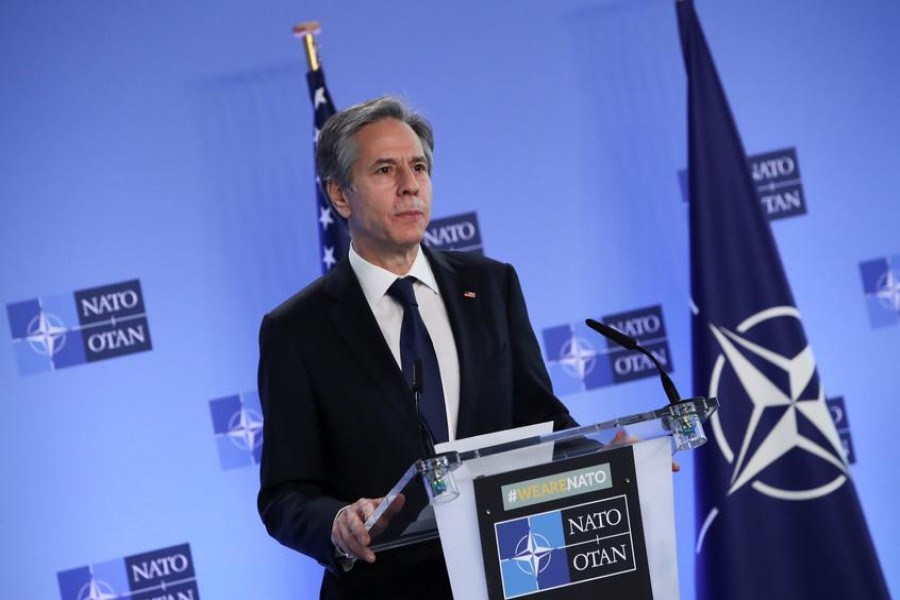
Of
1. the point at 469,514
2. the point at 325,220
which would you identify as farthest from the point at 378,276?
the point at 325,220

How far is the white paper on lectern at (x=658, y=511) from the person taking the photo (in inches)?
72.4

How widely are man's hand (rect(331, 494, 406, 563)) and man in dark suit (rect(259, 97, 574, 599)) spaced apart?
26 cm

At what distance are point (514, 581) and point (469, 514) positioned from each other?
0.13 m

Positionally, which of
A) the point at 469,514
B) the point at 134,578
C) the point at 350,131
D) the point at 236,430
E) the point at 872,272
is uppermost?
the point at 350,131

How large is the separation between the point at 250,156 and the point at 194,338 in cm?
76

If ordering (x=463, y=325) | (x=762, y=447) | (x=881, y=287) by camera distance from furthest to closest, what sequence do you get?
1. (x=881, y=287)
2. (x=762, y=447)
3. (x=463, y=325)

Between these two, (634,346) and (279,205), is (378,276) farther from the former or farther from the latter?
(279,205)

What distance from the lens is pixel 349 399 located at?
2350mm

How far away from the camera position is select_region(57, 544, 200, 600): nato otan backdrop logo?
428 cm

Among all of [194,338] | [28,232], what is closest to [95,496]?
[194,338]

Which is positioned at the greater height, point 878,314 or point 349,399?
point 349,399

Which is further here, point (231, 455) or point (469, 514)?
point (231, 455)

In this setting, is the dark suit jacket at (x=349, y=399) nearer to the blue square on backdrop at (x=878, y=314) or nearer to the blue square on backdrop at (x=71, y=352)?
the blue square on backdrop at (x=71, y=352)

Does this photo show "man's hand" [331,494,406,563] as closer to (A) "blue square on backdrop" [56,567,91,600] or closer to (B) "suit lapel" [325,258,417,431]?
(B) "suit lapel" [325,258,417,431]
